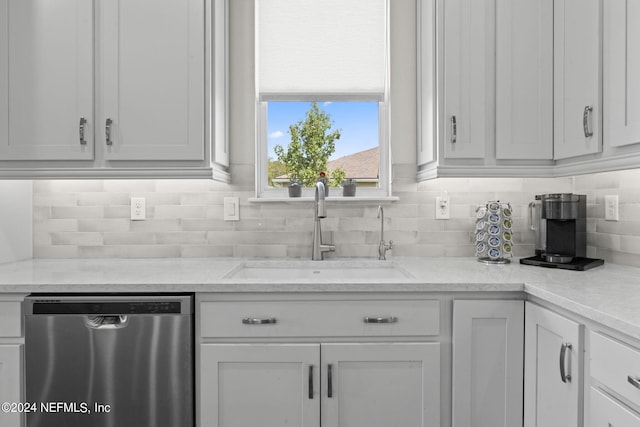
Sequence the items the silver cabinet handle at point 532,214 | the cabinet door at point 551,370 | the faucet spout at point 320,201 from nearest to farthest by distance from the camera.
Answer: the cabinet door at point 551,370 → the faucet spout at point 320,201 → the silver cabinet handle at point 532,214

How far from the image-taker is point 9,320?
5.03ft

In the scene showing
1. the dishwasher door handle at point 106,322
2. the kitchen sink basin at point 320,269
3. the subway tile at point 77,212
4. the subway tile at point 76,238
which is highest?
the subway tile at point 77,212

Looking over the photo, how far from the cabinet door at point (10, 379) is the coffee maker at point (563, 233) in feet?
7.24

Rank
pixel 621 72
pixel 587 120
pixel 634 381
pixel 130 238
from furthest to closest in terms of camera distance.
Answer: pixel 130 238
pixel 587 120
pixel 621 72
pixel 634 381

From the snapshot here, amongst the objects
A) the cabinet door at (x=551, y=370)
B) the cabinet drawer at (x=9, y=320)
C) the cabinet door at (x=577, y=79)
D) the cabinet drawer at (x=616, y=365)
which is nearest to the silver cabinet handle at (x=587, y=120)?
the cabinet door at (x=577, y=79)

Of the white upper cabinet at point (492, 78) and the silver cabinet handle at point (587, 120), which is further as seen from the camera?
the white upper cabinet at point (492, 78)

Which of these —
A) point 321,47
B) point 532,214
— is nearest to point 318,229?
point 321,47

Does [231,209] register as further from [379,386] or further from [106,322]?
[379,386]

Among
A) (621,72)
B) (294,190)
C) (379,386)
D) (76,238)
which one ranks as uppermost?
(621,72)

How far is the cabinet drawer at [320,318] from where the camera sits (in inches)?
61.0

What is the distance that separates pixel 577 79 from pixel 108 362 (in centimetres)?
223

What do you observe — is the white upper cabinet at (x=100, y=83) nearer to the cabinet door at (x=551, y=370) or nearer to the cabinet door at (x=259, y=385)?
the cabinet door at (x=259, y=385)

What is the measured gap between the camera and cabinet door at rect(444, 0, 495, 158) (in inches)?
74.3

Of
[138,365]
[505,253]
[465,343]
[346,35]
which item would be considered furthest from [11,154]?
[505,253]
